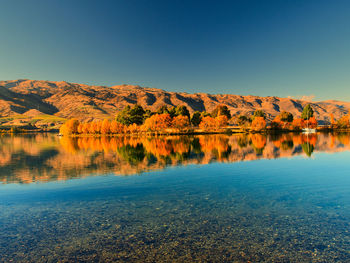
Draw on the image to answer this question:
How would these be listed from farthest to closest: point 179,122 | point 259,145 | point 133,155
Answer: point 179,122 → point 259,145 → point 133,155

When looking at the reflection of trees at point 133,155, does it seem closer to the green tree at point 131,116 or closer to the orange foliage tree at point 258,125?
the green tree at point 131,116

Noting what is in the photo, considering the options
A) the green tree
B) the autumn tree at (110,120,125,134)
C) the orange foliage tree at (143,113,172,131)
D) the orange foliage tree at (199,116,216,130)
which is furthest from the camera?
the green tree

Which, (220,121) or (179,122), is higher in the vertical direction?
(179,122)

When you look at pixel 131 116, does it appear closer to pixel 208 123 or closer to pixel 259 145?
pixel 208 123

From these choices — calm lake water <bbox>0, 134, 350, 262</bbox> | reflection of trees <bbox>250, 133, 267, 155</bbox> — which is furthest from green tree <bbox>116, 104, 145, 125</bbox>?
calm lake water <bbox>0, 134, 350, 262</bbox>

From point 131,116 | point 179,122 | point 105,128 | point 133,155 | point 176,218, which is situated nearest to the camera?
point 176,218

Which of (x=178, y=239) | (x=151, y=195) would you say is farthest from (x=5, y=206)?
(x=178, y=239)

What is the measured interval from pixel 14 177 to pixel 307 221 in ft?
132

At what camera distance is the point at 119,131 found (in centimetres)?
18062

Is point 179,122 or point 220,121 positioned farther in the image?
point 220,121

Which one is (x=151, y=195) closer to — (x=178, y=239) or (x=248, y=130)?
(x=178, y=239)

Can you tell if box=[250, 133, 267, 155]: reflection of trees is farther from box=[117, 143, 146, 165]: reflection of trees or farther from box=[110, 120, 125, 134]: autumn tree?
box=[110, 120, 125, 134]: autumn tree

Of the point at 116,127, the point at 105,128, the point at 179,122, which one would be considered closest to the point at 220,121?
the point at 179,122

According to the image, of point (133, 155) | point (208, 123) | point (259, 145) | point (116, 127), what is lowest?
point (259, 145)
